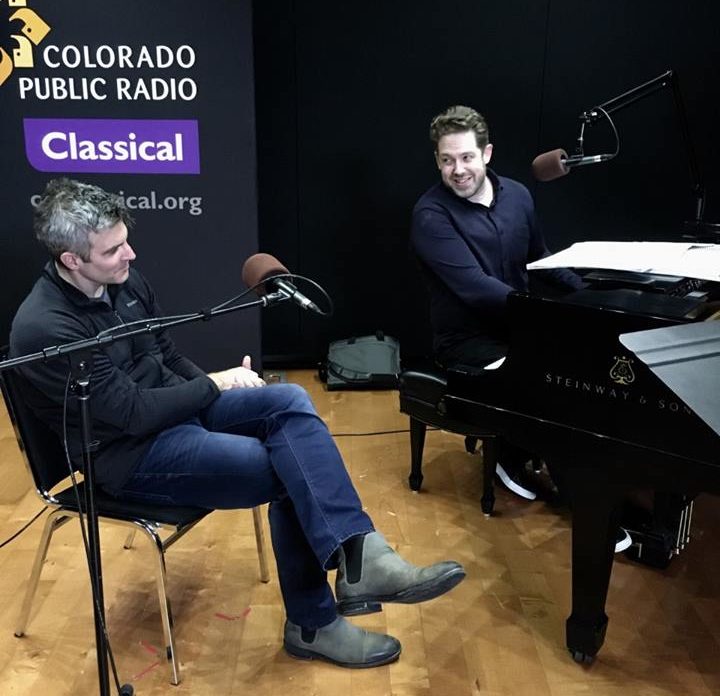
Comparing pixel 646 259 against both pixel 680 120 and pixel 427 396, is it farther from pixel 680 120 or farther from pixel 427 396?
pixel 680 120

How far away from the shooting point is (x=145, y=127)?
3.33 m

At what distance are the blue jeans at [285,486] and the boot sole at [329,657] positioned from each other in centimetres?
9

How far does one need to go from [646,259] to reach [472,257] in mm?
834

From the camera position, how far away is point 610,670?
2014 millimetres

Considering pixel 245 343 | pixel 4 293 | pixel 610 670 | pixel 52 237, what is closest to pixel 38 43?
pixel 4 293

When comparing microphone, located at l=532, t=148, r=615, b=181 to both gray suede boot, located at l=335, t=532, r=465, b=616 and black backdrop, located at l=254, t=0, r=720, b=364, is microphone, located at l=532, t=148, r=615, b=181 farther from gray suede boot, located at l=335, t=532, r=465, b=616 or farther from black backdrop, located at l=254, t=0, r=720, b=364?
gray suede boot, located at l=335, t=532, r=465, b=616

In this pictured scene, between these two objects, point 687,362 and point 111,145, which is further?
point 111,145

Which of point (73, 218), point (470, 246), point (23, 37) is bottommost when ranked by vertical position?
point (470, 246)

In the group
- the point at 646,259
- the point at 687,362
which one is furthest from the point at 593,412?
the point at 687,362

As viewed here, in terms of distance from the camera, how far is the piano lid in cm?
114

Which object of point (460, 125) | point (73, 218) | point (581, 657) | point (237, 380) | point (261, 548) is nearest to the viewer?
point (73, 218)

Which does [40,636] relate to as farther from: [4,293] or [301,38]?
[301,38]

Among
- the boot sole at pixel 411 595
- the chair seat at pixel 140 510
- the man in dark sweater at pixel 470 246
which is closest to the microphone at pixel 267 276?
the chair seat at pixel 140 510

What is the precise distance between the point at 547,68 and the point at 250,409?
8.70ft
